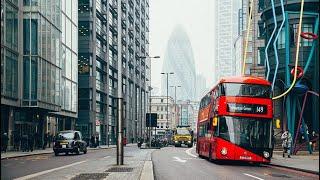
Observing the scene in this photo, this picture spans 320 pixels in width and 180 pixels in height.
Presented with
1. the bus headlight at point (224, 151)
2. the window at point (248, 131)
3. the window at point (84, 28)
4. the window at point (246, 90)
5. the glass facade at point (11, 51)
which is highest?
the window at point (84, 28)

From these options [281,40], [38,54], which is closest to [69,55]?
[38,54]

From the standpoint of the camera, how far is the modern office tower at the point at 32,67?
38625mm

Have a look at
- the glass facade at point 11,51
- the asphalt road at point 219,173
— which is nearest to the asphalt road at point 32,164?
the asphalt road at point 219,173

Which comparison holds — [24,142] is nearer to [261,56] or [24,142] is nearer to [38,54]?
[38,54]

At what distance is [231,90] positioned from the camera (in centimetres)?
2084

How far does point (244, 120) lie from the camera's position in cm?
2094

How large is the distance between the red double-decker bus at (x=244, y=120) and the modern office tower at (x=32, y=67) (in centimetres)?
1849

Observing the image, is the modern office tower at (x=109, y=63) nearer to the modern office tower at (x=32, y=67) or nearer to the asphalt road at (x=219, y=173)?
the modern office tower at (x=32, y=67)

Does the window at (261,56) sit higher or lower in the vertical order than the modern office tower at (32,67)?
higher

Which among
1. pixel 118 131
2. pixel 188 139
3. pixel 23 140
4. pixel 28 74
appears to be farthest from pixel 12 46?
pixel 188 139

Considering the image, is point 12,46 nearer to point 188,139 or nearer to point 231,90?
point 231,90

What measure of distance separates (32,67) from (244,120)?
1000 inches

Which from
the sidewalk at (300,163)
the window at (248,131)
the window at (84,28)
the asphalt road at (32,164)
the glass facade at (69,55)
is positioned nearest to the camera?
the asphalt road at (32,164)

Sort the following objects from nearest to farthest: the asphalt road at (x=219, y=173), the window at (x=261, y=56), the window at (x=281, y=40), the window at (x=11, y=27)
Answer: the asphalt road at (x=219, y=173), the window at (x=11, y=27), the window at (x=281, y=40), the window at (x=261, y=56)
